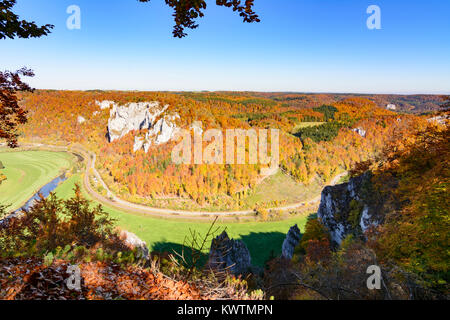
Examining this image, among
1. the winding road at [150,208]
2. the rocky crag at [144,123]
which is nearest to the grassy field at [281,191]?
the winding road at [150,208]

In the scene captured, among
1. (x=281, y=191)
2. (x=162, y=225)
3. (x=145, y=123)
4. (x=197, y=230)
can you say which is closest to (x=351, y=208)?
(x=197, y=230)

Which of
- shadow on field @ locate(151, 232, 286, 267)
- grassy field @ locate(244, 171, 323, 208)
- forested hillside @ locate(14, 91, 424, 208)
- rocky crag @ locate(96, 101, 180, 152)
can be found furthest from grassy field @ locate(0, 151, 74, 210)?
grassy field @ locate(244, 171, 323, 208)

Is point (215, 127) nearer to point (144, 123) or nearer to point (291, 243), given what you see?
point (144, 123)

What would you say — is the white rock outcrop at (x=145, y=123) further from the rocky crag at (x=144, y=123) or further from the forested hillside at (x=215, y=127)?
the forested hillside at (x=215, y=127)

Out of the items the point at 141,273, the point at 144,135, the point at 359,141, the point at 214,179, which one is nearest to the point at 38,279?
the point at 141,273

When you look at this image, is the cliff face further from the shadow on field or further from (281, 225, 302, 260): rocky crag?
the shadow on field

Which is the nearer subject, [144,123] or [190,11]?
[190,11]
